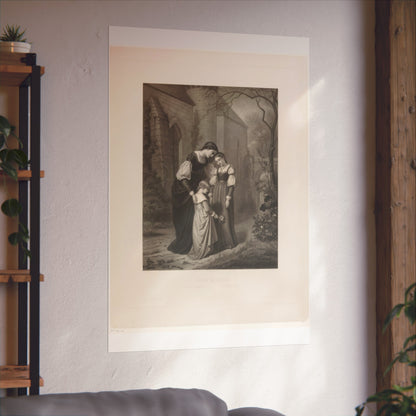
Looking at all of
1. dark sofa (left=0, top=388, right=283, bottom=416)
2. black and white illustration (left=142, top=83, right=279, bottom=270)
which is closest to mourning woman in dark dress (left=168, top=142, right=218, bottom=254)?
black and white illustration (left=142, top=83, right=279, bottom=270)

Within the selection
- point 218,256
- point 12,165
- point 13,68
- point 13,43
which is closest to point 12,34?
point 13,43

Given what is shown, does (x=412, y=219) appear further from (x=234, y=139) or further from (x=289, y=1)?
(x=289, y=1)

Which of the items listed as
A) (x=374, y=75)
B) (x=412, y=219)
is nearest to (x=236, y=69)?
(x=374, y=75)

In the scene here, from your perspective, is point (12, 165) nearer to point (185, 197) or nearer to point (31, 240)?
point (31, 240)

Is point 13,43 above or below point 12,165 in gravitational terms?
above

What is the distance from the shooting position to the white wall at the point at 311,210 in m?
2.96

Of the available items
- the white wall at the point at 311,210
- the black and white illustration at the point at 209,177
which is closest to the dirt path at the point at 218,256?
the black and white illustration at the point at 209,177

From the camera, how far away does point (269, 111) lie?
322cm

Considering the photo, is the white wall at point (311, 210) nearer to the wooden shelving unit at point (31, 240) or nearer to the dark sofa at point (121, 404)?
the wooden shelving unit at point (31, 240)

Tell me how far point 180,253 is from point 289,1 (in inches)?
57.0

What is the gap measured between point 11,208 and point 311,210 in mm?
1516

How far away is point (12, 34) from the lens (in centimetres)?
275

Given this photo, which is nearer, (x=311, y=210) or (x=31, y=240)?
(x=31, y=240)

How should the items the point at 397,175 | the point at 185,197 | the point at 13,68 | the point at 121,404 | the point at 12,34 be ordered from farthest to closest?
the point at 397,175
the point at 185,197
the point at 12,34
the point at 13,68
the point at 121,404
